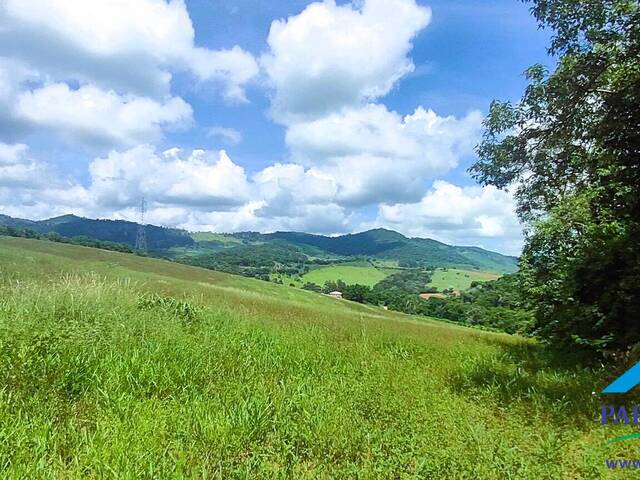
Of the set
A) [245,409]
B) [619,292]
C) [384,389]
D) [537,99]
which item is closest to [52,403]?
[245,409]

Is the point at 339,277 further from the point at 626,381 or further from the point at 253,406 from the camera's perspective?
the point at 253,406

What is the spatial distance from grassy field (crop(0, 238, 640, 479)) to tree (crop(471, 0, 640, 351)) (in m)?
1.80

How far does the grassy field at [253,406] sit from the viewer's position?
12.8ft

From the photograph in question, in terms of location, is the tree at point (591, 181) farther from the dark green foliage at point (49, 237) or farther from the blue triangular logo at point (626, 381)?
the dark green foliage at point (49, 237)

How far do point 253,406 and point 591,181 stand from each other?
10.9 m

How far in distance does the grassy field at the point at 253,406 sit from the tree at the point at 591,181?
1.80 m

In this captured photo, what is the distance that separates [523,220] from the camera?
15094mm

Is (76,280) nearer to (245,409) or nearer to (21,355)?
(21,355)

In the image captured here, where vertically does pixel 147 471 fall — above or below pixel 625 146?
below

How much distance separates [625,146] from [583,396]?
533cm

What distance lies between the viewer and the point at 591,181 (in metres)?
10.6

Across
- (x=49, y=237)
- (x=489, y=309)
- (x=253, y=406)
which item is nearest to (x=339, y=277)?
(x=489, y=309)

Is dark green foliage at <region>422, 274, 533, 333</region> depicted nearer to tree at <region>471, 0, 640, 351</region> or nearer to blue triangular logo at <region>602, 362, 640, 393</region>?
tree at <region>471, 0, 640, 351</region>

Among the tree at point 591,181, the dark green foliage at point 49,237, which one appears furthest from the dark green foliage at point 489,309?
the dark green foliage at point 49,237
